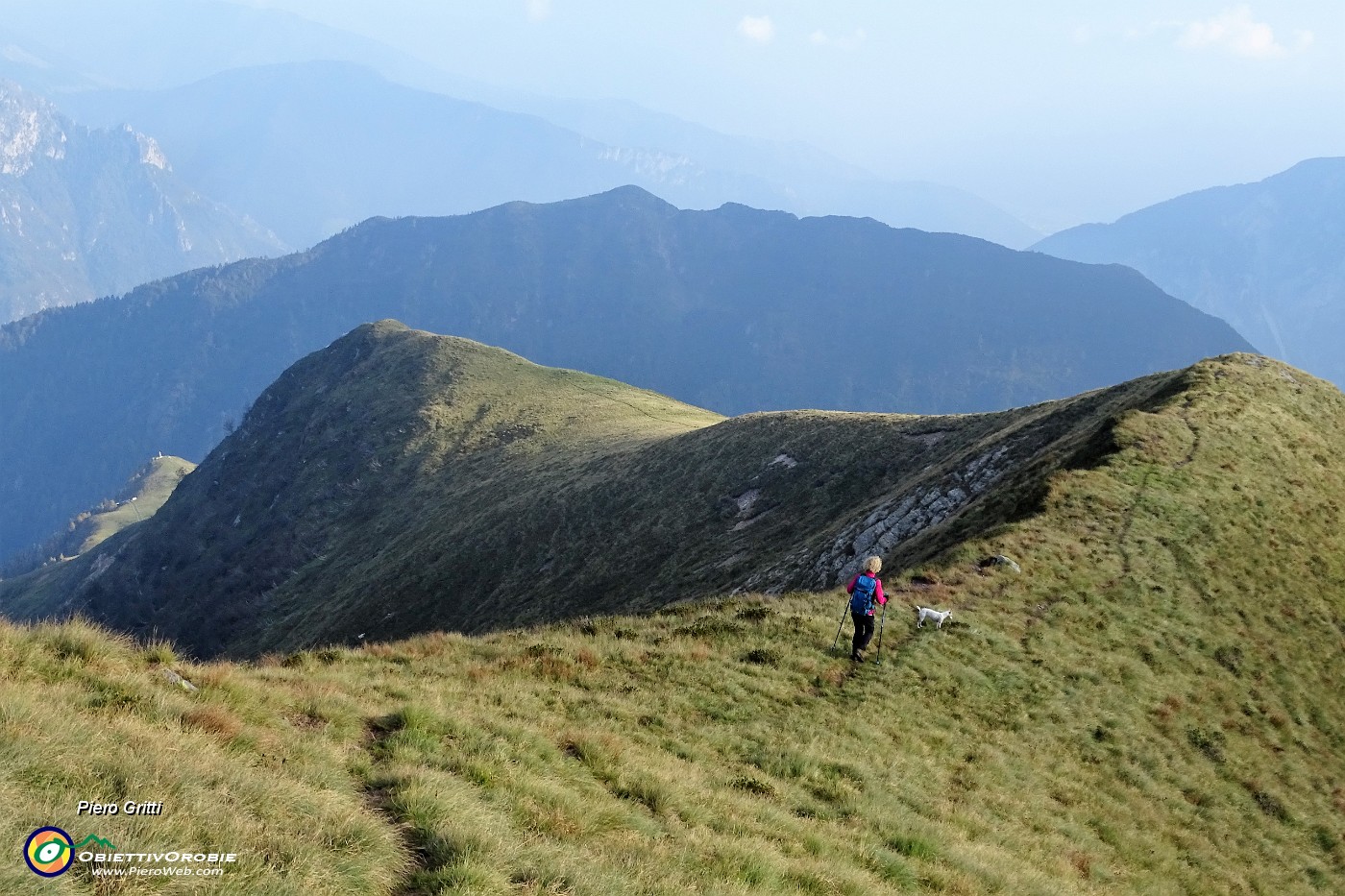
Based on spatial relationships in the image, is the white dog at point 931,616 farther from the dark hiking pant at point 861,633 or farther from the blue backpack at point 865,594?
the blue backpack at point 865,594

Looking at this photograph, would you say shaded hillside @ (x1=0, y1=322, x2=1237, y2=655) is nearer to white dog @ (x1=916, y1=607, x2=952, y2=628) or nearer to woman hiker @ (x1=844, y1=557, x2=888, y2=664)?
white dog @ (x1=916, y1=607, x2=952, y2=628)

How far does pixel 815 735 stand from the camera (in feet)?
50.2

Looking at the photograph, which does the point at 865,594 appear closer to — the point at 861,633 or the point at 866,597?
the point at 866,597

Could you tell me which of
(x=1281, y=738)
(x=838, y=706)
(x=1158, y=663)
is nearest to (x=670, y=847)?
(x=838, y=706)

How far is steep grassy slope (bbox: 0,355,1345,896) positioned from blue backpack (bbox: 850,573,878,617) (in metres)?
1.73

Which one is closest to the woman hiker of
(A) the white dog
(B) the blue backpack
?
(B) the blue backpack

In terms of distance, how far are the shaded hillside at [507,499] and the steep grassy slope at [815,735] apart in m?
7.09

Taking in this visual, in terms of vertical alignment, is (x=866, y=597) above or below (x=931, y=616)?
above

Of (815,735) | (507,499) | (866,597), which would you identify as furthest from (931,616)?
(507,499)

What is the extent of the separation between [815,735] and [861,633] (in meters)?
4.08

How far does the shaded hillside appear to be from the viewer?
43531mm

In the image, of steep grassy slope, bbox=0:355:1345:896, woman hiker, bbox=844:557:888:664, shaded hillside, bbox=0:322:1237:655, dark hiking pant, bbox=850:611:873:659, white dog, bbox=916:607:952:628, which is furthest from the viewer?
shaded hillside, bbox=0:322:1237:655

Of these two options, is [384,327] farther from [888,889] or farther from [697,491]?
[888,889]

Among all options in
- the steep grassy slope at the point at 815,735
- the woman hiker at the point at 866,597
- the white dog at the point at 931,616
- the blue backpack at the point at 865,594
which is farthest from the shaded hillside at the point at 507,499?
the blue backpack at the point at 865,594
